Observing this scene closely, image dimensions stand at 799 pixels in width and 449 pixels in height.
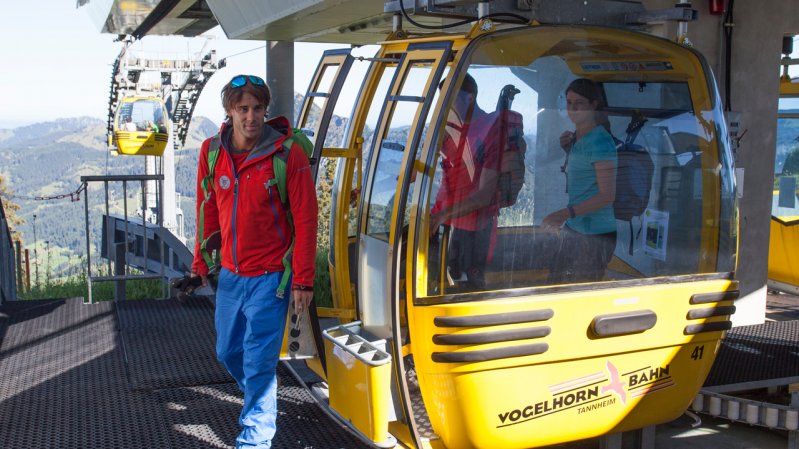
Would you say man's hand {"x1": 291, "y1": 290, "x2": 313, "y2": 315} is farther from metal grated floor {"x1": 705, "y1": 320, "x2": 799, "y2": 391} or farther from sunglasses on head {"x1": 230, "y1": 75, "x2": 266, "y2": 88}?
metal grated floor {"x1": 705, "y1": 320, "x2": 799, "y2": 391}

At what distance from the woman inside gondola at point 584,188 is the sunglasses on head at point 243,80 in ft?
4.59

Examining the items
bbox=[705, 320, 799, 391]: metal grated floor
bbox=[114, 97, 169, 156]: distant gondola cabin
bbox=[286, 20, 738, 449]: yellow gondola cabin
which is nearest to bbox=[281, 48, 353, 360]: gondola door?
bbox=[286, 20, 738, 449]: yellow gondola cabin

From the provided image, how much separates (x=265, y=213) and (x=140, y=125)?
31.1 metres

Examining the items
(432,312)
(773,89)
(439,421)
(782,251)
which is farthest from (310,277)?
(782,251)

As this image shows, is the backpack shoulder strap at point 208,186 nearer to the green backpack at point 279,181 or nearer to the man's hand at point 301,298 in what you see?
the green backpack at point 279,181

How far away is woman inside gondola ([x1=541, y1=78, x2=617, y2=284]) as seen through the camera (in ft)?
13.4

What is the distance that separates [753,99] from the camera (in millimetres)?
7336

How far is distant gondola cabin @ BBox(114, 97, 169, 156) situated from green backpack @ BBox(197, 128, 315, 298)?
30.4 meters

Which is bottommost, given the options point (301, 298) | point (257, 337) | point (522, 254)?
point (257, 337)

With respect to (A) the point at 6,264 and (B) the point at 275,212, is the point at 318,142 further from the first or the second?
(A) the point at 6,264

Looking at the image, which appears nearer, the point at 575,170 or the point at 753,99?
the point at 575,170

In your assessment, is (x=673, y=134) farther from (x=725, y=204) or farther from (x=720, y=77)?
(x=720, y=77)

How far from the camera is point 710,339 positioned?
446cm

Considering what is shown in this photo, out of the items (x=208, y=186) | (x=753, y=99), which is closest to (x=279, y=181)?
(x=208, y=186)
